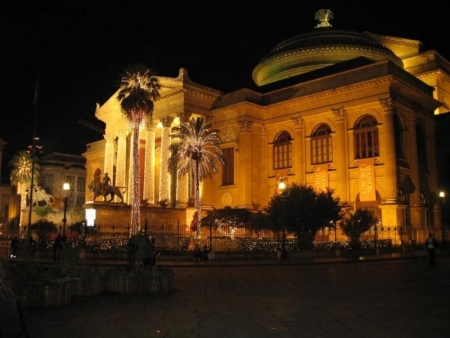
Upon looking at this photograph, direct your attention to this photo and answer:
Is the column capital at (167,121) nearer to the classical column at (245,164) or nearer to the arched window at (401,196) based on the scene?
the classical column at (245,164)

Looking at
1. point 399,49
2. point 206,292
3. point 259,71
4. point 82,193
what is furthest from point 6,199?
point 206,292

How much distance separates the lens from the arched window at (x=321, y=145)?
39.0m

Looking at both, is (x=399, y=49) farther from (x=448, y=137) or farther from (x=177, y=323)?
(x=177, y=323)

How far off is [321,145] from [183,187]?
12087mm

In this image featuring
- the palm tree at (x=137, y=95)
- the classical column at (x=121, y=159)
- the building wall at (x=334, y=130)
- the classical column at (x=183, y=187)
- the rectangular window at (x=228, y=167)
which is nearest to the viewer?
the palm tree at (x=137, y=95)

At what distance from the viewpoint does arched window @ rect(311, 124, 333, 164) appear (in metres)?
39.0

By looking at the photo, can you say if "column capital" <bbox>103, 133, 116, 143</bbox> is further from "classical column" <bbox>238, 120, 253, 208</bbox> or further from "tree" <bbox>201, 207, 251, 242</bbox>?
"tree" <bbox>201, 207, 251, 242</bbox>

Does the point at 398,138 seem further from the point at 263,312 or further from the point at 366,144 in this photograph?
the point at 263,312

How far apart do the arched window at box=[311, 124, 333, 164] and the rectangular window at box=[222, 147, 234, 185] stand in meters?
7.40

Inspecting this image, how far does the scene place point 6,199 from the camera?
81188mm

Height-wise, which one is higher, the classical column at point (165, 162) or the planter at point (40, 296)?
the classical column at point (165, 162)

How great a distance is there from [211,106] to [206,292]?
109 ft

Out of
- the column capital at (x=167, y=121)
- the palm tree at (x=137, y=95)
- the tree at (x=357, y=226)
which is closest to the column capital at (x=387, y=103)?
the tree at (x=357, y=226)

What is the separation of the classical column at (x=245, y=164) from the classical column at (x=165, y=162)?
20.7 ft
